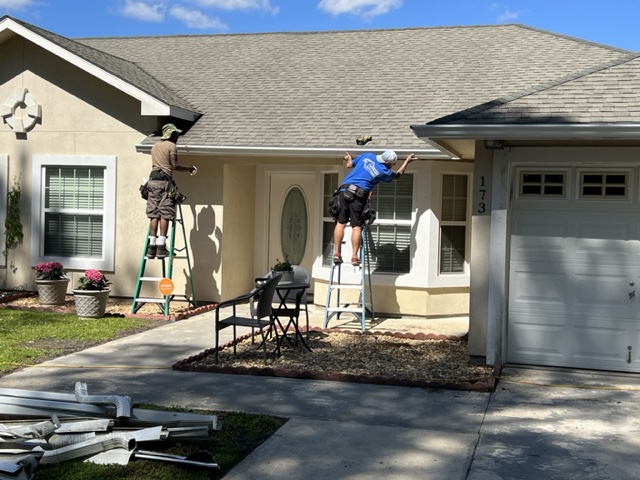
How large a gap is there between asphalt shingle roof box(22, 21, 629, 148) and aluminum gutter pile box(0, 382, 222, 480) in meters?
7.07

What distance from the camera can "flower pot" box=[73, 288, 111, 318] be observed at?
11.7 metres

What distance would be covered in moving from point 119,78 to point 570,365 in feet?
27.2

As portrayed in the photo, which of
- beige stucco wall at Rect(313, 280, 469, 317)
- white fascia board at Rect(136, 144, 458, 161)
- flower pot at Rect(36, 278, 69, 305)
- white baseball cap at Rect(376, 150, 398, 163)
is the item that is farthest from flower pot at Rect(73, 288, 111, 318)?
white baseball cap at Rect(376, 150, 398, 163)

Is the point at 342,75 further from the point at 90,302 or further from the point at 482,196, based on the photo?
the point at 482,196

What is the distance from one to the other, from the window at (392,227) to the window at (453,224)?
21.7 inches

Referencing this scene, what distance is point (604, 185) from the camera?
8.93 metres

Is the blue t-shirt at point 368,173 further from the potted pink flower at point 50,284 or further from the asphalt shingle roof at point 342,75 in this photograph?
the potted pink flower at point 50,284

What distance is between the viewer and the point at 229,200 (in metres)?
13.6

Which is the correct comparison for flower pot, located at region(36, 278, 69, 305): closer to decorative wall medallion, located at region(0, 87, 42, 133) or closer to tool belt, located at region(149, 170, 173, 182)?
tool belt, located at region(149, 170, 173, 182)

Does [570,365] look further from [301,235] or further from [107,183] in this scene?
[107,183]

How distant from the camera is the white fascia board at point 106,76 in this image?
12.9m

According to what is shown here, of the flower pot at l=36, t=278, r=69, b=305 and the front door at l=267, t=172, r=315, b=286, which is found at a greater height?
the front door at l=267, t=172, r=315, b=286

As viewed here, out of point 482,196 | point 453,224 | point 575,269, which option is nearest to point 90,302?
point 453,224

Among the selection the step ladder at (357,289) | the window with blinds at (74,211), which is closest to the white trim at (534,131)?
the step ladder at (357,289)
